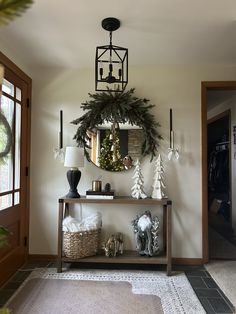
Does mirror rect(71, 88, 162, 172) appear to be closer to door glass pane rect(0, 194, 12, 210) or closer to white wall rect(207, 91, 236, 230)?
door glass pane rect(0, 194, 12, 210)

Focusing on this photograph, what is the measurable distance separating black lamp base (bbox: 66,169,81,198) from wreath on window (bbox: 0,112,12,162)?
2.29 feet

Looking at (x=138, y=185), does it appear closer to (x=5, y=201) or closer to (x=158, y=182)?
(x=158, y=182)

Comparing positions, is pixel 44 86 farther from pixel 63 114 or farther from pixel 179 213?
pixel 179 213

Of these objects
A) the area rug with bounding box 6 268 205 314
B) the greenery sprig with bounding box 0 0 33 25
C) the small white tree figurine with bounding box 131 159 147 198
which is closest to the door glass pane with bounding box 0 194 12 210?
the area rug with bounding box 6 268 205 314

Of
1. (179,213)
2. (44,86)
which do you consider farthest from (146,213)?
(44,86)

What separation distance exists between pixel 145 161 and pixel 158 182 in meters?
0.35

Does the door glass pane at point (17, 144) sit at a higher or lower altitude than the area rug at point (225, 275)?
higher

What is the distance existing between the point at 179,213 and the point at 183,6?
2186 millimetres

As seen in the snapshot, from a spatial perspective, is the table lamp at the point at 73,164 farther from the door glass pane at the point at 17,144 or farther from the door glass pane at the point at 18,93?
the door glass pane at the point at 18,93

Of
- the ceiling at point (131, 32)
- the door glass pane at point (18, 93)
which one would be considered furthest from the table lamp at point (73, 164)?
the ceiling at point (131, 32)

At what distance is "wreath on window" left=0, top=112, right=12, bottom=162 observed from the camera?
8.85 ft

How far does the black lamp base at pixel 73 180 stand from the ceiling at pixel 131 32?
1.28m

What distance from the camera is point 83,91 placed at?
335 cm

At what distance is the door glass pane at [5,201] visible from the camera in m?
2.72
